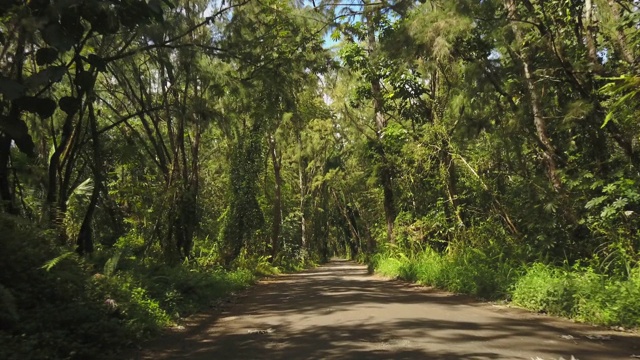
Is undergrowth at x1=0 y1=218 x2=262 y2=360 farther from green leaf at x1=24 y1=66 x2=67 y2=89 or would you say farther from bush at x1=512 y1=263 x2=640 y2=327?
bush at x1=512 y1=263 x2=640 y2=327

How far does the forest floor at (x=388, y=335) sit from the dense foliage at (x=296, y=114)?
2.39ft

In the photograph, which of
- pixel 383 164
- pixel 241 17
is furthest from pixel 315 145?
pixel 241 17

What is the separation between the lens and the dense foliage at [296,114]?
6.34 m

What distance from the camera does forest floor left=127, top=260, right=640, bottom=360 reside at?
6.12 metres

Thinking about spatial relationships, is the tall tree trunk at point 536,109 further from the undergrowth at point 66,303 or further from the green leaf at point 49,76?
the green leaf at point 49,76

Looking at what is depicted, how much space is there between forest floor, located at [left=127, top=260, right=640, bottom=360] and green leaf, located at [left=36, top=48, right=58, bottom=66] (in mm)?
3779

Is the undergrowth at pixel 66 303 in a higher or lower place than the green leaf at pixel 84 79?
lower

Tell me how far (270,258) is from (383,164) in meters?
9.40

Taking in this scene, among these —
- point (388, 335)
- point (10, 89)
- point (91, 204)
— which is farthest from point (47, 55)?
point (91, 204)

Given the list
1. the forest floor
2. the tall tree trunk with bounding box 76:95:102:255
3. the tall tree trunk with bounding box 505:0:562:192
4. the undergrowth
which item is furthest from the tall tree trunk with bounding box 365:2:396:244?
the undergrowth

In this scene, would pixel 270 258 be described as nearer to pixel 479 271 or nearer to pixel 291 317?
pixel 479 271

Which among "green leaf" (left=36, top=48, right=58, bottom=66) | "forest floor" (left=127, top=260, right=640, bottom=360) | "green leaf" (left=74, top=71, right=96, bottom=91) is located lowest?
"forest floor" (left=127, top=260, right=640, bottom=360)

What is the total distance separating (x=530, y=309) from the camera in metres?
9.49

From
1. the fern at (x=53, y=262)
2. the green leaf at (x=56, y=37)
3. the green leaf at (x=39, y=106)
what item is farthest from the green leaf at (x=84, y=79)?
the fern at (x=53, y=262)
